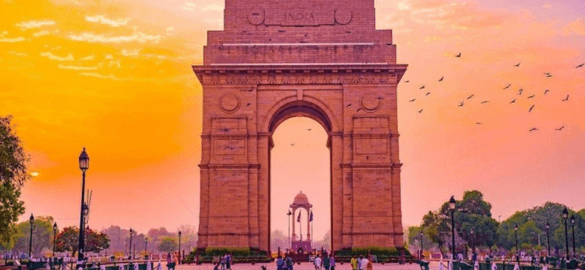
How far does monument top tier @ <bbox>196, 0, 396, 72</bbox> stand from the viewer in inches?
2195

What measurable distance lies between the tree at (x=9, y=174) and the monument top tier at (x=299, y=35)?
13.1m

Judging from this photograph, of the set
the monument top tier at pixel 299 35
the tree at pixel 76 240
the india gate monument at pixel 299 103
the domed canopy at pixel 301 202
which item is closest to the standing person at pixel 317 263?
the india gate monument at pixel 299 103

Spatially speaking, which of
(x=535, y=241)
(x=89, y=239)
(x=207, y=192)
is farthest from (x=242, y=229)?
(x=535, y=241)

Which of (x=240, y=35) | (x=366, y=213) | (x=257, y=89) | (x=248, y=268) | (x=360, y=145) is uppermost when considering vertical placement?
(x=240, y=35)

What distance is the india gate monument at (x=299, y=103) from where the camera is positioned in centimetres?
5391

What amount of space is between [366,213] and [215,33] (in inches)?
639

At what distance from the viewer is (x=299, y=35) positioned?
56875mm

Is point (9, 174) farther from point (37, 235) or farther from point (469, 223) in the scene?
point (37, 235)

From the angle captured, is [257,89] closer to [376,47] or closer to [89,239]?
[376,47]

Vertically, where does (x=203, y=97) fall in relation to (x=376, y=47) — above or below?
below

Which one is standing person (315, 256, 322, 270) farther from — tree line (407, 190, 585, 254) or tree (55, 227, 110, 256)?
tree (55, 227, 110, 256)

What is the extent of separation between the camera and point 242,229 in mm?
53562

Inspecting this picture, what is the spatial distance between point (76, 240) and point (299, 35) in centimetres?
6338

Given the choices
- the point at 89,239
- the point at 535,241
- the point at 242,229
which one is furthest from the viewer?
the point at 535,241
